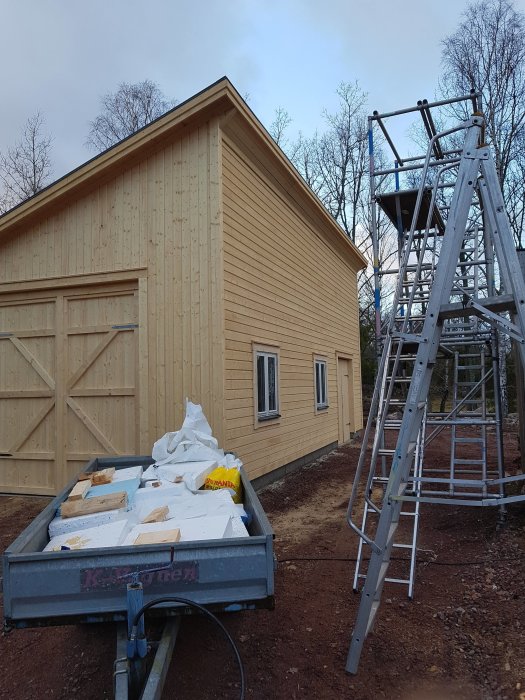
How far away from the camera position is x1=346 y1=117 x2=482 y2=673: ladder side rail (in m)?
3.27

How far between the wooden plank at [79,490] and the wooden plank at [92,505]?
9.2 inches

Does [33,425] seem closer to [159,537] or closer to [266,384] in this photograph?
[266,384]

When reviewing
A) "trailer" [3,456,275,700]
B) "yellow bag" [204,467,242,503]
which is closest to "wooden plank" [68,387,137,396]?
"yellow bag" [204,467,242,503]

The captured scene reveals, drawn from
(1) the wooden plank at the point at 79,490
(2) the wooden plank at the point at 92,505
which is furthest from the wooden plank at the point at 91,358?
(2) the wooden plank at the point at 92,505

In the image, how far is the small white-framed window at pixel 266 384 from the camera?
27.6ft

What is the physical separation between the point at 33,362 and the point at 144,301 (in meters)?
2.28

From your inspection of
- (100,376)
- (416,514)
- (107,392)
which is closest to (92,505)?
Answer: (416,514)

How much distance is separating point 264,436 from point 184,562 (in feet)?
19.6

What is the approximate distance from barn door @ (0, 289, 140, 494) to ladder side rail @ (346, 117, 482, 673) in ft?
15.9

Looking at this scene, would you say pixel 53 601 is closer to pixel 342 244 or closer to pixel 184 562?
pixel 184 562

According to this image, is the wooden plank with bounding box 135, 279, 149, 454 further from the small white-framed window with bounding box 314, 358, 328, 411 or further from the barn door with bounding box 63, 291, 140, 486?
the small white-framed window with bounding box 314, 358, 328, 411

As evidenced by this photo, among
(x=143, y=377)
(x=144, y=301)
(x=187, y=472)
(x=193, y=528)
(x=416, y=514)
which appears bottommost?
(x=416, y=514)

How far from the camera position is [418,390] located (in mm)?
3359

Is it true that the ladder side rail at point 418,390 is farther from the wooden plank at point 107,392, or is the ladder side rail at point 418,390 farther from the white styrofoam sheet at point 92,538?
the wooden plank at point 107,392
